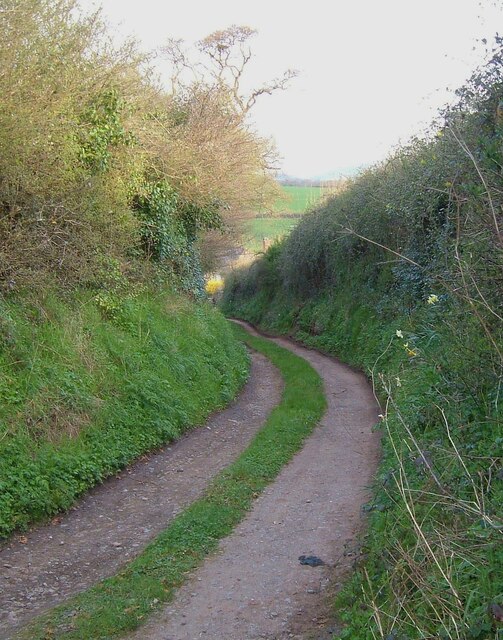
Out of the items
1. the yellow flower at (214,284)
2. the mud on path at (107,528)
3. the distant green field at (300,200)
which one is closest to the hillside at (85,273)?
the mud on path at (107,528)

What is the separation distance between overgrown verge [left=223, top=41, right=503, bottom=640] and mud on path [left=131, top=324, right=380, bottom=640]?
49cm

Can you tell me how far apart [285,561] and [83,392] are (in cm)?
456

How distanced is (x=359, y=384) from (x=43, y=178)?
32.8 ft

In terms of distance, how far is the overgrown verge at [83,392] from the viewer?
7.98 metres

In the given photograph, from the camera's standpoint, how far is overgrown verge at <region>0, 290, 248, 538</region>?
7.98m

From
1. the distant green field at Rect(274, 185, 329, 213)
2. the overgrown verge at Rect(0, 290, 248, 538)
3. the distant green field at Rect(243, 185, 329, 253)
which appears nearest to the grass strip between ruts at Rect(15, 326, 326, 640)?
the overgrown verge at Rect(0, 290, 248, 538)

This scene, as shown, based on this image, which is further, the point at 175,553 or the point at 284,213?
the point at 284,213

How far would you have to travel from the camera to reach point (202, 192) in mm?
18719

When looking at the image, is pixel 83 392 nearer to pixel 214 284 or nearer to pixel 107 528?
pixel 107 528

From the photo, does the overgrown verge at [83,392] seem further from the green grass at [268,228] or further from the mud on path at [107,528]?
the green grass at [268,228]

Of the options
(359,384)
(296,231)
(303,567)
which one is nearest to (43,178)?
(303,567)

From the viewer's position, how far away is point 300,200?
35.3 metres

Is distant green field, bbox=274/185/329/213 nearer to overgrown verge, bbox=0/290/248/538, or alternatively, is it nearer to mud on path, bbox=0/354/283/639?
overgrown verge, bbox=0/290/248/538

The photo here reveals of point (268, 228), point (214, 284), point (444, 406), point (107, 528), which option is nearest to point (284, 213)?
point (268, 228)
